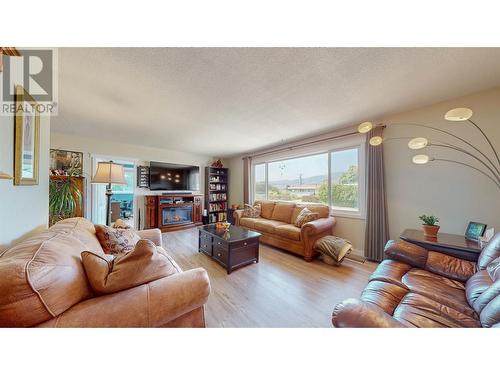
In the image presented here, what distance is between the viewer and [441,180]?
2252 mm

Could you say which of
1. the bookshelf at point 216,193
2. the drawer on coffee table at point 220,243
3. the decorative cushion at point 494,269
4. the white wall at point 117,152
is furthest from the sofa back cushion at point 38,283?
the bookshelf at point 216,193

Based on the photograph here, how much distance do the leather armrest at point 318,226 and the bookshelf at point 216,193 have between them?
3.40 metres

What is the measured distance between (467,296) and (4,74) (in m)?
3.44

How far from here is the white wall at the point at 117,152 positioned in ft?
11.6

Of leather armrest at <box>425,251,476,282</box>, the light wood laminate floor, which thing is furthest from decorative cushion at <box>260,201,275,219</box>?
leather armrest at <box>425,251,476,282</box>

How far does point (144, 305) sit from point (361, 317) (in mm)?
1046

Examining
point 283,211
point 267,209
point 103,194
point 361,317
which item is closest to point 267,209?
point 267,209

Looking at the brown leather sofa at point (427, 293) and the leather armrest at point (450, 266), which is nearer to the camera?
the brown leather sofa at point (427, 293)
